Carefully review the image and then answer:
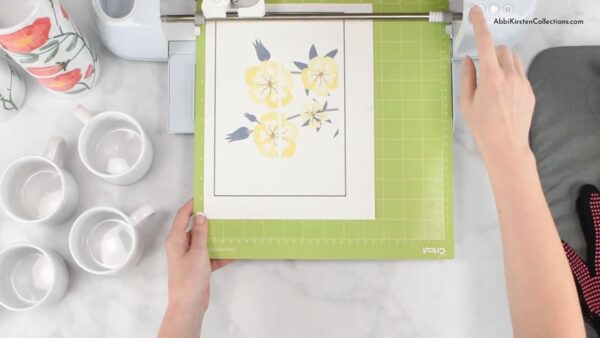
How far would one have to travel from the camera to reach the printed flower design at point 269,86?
713 millimetres

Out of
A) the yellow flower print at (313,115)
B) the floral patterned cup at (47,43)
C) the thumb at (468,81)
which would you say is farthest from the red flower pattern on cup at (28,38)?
the thumb at (468,81)

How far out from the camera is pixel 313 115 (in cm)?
71

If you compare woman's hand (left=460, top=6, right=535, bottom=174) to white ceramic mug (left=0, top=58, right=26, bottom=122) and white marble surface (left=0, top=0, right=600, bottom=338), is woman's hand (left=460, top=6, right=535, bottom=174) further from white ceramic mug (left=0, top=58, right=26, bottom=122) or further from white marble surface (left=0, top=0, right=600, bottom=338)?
white ceramic mug (left=0, top=58, right=26, bottom=122)

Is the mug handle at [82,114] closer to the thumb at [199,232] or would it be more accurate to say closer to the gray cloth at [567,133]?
the thumb at [199,232]

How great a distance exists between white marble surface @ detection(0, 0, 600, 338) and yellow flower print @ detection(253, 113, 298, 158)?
0.40 ft

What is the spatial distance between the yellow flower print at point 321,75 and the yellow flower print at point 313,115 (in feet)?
0.06

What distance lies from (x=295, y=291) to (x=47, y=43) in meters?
0.43

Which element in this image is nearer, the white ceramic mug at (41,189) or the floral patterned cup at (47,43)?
the floral patterned cup at (47,43)

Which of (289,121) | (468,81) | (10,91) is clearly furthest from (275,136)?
(10,91)

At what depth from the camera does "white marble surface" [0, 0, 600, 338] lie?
0.73m

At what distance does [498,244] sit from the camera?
740 millimetres

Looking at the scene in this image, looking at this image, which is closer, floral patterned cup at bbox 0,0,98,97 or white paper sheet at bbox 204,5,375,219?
floral patterned cup at bbox 0,0,98,97

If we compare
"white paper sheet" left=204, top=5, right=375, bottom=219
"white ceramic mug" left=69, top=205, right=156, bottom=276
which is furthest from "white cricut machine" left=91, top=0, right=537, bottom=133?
"white ceramic mug" left=69, top=205, right=156, bottom=276

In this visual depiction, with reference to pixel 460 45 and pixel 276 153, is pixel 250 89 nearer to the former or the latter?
pixel 276 153
